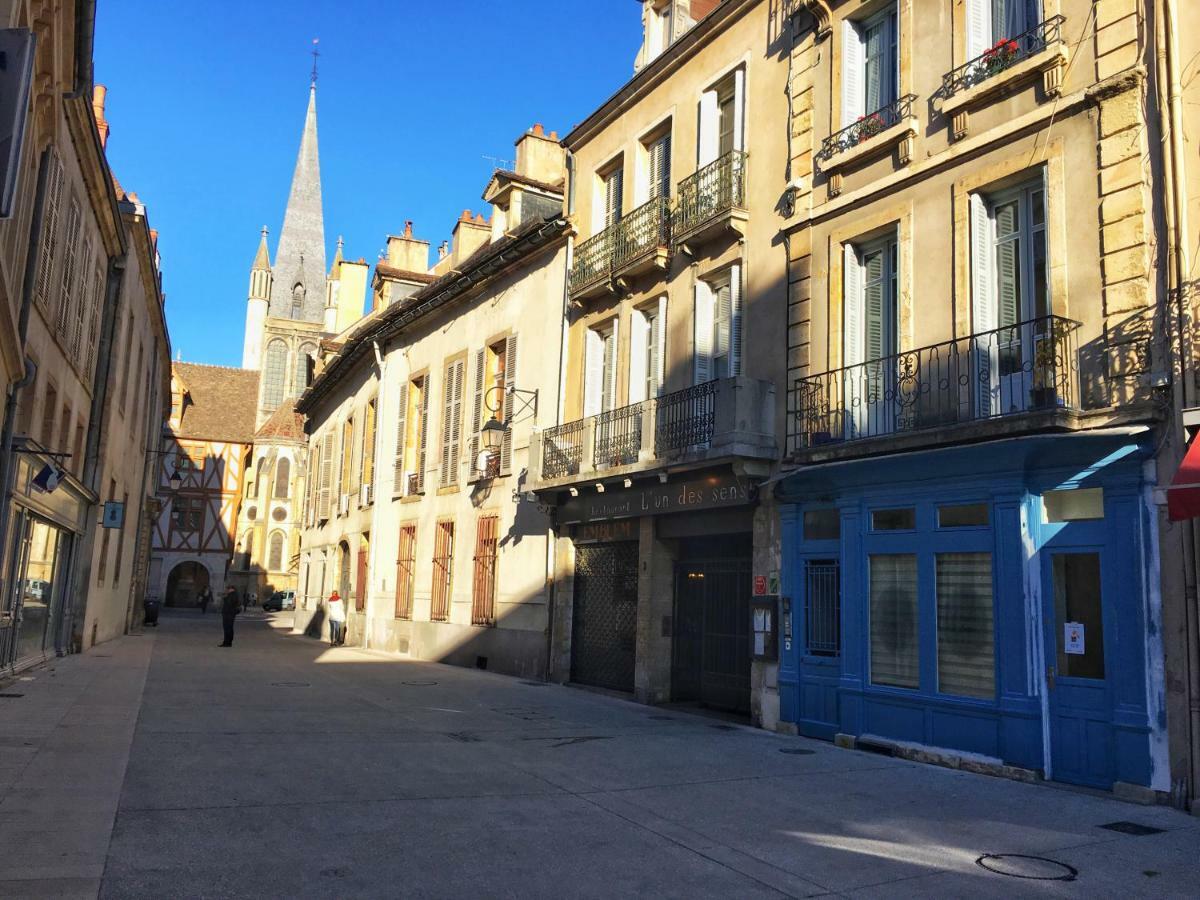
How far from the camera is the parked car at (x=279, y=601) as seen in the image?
58.2 metres

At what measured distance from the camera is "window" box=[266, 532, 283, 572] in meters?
60.1

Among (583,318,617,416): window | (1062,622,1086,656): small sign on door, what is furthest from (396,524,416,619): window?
(1062,622,1086,656): small sign on door

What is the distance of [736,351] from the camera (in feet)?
41.5

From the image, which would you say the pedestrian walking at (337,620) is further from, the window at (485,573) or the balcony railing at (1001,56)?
the balcony railing at (1001,56)

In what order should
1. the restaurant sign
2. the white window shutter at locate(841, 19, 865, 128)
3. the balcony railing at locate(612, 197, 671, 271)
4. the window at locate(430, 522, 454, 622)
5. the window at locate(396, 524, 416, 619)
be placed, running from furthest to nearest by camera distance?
the window at locate(396, 524, 416, 619), the window at locate(430, 522, 454, 622), the balcony railing at locate(612, 197, 671, 271), the restaurant sign, the white window shutter at locate(841, 19, 865, 128)

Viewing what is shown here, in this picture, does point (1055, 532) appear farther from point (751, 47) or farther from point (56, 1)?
point (56, 1)

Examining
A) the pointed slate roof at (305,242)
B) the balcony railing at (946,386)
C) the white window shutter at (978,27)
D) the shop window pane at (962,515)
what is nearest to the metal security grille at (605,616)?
Answer: the balcony railing at (946,386)

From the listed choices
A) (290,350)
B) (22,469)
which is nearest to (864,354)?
(22,469)

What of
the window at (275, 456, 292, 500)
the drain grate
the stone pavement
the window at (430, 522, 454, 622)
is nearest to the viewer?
the stone pavement

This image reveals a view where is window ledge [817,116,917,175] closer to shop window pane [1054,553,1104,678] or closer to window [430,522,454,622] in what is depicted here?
shop window pane [1054,553,1104,678]

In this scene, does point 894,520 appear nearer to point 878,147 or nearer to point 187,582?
point 878,147

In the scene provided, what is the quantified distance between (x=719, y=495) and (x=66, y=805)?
A: 787 cm

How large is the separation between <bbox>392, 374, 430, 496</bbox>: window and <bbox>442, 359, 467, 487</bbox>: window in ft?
3.92

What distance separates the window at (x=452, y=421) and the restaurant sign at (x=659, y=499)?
5.01 metres
